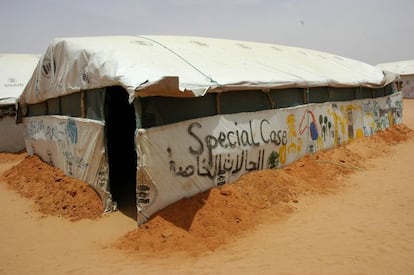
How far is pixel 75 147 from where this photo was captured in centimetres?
802

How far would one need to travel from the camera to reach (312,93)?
10672 mm

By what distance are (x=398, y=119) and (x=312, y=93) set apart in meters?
8.43

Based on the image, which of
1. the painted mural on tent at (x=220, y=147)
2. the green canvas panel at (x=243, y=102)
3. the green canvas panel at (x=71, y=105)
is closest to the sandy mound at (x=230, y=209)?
the painted mural on tent at (x=220, y=147)

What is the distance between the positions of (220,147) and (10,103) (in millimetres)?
12106

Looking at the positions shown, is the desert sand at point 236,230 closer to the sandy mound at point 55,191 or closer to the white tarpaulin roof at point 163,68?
the sandy mound at point 55,191

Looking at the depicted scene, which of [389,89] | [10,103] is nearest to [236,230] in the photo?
[10,103]

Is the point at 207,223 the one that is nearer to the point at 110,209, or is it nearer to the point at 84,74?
the point at 110,209

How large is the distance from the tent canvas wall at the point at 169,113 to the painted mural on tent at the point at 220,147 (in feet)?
0.07

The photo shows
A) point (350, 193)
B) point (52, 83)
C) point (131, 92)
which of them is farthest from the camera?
point (52, 83)

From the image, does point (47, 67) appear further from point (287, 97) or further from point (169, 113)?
point (287, 97)

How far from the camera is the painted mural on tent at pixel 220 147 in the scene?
606cm

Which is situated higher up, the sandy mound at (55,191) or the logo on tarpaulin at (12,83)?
the logo on tarpaulin at (12,83)

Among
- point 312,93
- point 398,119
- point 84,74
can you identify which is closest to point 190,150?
point 84,74

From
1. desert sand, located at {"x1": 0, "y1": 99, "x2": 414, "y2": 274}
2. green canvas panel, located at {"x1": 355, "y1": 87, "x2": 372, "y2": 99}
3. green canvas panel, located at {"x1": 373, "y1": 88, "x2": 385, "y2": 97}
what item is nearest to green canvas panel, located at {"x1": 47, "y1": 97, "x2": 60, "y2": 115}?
desert sand, located at {"x1": 0, "y1": 99, "x2": 414, "y2": 274}
